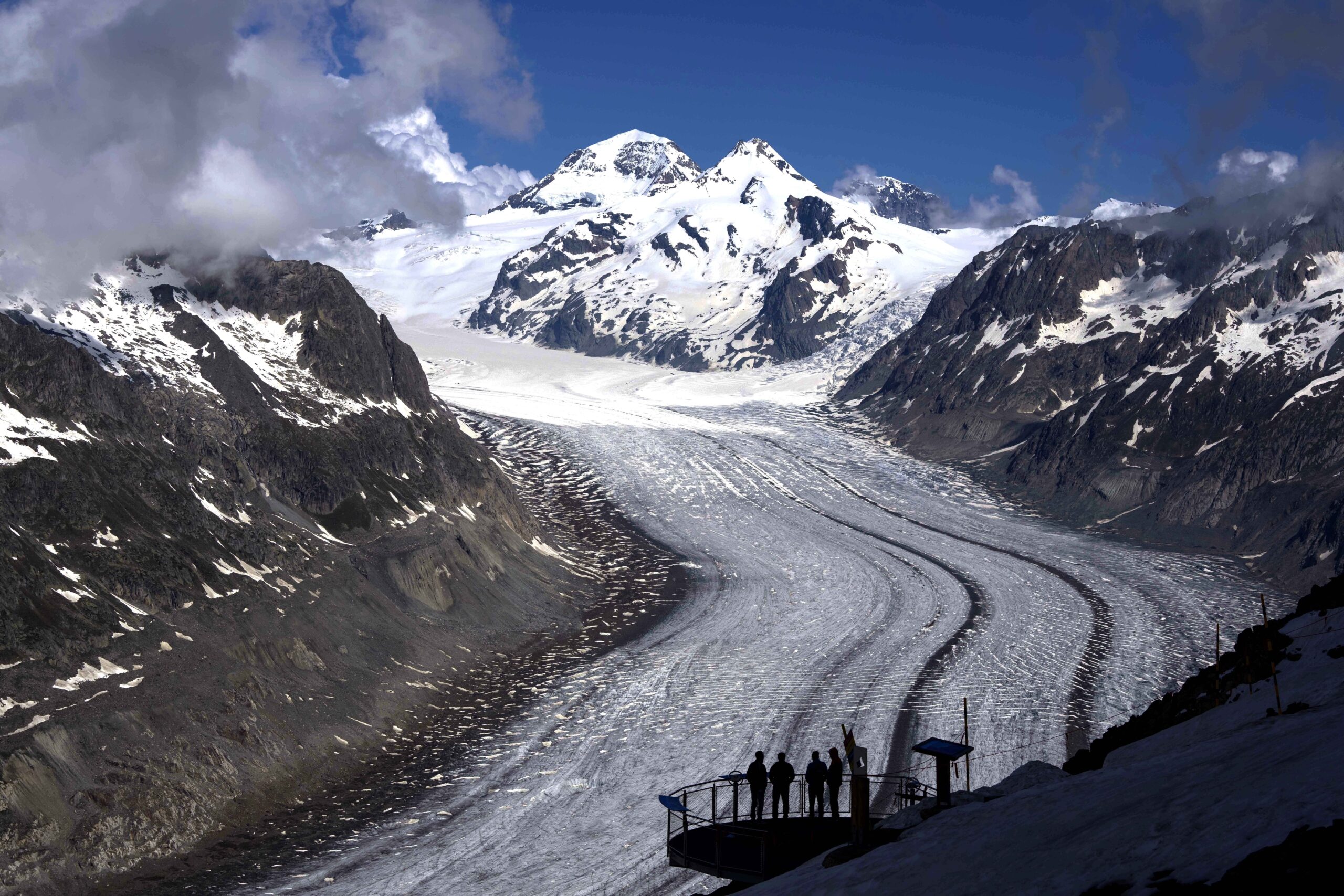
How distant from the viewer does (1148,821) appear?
16.1m

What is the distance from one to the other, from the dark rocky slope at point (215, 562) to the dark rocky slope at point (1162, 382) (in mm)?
52809

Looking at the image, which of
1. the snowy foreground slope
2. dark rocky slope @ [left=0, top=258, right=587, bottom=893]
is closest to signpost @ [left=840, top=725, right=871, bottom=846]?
the snowy foreground slope

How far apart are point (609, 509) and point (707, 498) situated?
9.40 meters

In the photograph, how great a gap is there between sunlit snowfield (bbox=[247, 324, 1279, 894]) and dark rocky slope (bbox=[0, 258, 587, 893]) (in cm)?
598

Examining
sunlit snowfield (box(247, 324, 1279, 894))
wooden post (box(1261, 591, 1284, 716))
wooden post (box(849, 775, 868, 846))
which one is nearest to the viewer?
wooden post (box(849, 775, 868, 846))

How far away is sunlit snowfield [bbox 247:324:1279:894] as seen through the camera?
3596 centimetres

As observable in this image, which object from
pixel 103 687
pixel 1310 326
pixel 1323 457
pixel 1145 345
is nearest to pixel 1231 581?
pixel 1323 457

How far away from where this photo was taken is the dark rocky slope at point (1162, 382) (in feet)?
300

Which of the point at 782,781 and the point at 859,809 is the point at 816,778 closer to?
the point at 782,781

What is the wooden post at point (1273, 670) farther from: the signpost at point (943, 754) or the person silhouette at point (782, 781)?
the person silhouette at point (782, 781)

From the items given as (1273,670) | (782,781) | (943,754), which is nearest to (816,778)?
(782,781)

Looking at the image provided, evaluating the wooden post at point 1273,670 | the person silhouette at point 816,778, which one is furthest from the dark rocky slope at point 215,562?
the wooden post at point 1273,670

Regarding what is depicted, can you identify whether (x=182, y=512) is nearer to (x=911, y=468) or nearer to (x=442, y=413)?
(x=442, y=413)

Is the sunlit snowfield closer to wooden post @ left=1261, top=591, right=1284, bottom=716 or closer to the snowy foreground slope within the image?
the snowy foreground slope
